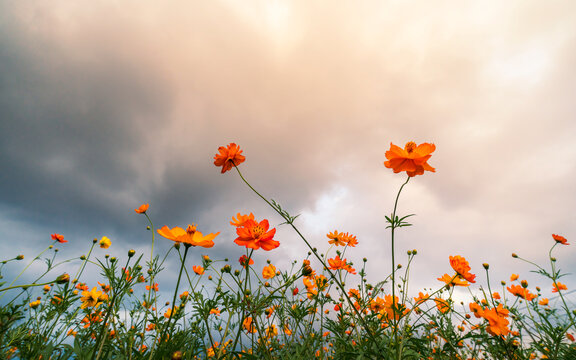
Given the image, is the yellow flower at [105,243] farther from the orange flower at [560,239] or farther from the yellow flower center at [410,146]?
the orange flower at [560,239]

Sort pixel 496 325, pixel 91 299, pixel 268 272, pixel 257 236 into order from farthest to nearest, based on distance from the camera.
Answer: pixel 268 272 < pixel 91 299 < pixel 496 325 < pixel 257 236

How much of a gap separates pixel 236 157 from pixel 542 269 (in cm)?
375

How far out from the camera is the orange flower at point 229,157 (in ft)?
6.70

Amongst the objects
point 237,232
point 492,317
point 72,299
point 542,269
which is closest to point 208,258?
point 72,299

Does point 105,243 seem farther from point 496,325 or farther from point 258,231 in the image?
point 496,325

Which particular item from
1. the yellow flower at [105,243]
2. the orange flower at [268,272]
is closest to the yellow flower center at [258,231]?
the orange flower at [268,272]

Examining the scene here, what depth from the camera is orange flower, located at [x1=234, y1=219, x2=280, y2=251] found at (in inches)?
58.7

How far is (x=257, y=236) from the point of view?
61.1 inches

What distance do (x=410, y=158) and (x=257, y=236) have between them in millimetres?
1101

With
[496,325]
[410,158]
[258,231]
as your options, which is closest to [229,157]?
[258,231]

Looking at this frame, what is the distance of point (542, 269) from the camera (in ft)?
9.77

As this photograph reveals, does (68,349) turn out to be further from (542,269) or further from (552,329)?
(542,269)

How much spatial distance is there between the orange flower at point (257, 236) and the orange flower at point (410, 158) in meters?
0.89

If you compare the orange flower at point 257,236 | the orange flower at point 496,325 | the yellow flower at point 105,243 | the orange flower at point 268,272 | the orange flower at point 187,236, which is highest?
the yellow flower at point 105,243
